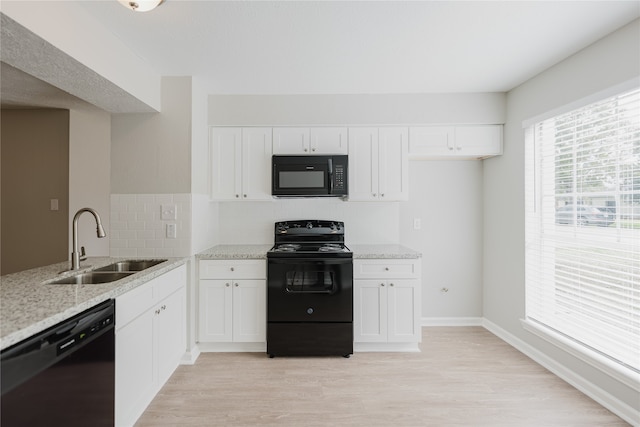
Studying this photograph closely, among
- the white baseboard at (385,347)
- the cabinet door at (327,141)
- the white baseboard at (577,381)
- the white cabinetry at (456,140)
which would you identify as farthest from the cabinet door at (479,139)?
the white baseboard at (385,347)

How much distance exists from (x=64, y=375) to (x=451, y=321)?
11.1ft

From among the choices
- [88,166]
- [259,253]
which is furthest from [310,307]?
[88,166]

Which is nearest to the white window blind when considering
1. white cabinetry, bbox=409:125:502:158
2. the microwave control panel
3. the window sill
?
the window sill

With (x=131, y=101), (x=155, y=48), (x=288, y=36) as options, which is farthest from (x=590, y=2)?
(x=131, y=101)

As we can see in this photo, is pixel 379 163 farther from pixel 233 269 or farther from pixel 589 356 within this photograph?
pixel 589 356

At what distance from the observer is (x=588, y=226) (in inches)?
88.5

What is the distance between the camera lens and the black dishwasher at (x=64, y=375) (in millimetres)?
1068

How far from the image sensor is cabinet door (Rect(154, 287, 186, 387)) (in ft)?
7.00

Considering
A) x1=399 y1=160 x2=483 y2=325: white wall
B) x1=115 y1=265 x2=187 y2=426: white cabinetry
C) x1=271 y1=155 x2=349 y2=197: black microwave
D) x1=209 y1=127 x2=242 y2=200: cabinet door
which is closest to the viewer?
x1=115 y1=265 x2=187 y2=426: white cabinetry

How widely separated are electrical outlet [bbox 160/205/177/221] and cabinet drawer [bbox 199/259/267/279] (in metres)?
0.46

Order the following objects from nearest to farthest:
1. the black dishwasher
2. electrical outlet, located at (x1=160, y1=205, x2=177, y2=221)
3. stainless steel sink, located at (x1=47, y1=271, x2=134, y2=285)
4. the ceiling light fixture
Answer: the black dishwasher, the ceiling light fixture, stainless steel sink, located at (x1=47, y1=271, x2=134, y2=285), electrical outlet, located at (x1=160, y1=205, x2=177, y2=221)

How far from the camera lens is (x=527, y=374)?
8.04 ft

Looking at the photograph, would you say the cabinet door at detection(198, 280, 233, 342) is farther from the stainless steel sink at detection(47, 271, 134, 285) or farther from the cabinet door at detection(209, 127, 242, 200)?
the cabinet door at detection(209, 127, 242, 200)

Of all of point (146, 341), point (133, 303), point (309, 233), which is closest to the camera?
point (133, 303)
